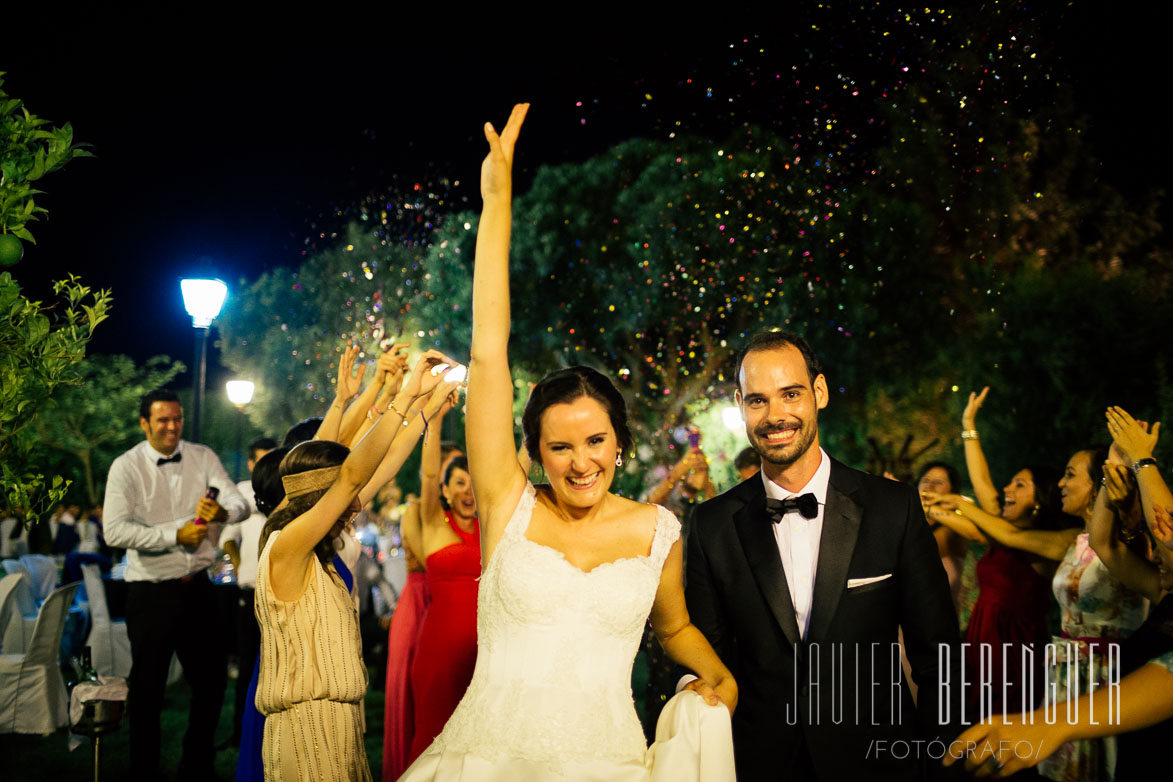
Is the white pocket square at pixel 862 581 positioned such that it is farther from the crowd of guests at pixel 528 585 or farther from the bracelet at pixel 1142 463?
the bracelet at pixel 1142 463

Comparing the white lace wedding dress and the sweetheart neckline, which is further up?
the sweetheart neckline

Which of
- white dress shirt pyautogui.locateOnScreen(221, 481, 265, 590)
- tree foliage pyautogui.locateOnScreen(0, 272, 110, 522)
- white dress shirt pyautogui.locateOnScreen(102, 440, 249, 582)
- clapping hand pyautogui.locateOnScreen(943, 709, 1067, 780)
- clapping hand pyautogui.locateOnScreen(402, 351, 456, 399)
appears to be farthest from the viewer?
white dress shirt pyautogui.locateOnScreen(221, 481, 265, 590)

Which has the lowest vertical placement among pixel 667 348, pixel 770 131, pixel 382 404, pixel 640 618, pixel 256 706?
pixel 256 706

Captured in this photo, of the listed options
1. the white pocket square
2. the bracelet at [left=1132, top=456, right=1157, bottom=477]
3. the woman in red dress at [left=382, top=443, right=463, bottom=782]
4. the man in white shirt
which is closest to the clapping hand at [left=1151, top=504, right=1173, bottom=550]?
the bracelet at [left=1132, top=456, right=1157, bottom=477]

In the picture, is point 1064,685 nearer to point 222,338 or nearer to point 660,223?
point 660,223

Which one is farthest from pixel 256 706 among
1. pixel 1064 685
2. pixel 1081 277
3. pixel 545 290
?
pixel 545 290

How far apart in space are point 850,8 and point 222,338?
123 ft

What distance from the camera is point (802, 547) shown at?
3.00m

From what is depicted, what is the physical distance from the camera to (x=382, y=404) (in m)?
4.17

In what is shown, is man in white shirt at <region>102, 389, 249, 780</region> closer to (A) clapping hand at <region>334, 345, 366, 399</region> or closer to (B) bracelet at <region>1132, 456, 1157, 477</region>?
(A) clapping hand at <region>334, 345, 366, 399</region>

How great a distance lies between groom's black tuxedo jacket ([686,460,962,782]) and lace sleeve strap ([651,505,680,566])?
0.28m

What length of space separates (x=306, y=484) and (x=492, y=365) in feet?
4.15

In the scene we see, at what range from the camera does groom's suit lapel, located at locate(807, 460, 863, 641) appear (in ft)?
9.25

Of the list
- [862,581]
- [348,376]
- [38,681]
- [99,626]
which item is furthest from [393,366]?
[99,626]
